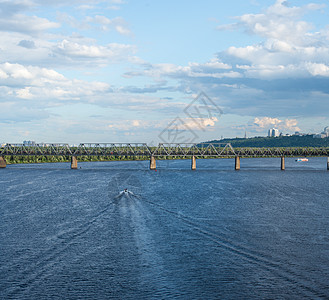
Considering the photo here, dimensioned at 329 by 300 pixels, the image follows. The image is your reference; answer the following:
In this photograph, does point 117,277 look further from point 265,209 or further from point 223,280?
point 265,209

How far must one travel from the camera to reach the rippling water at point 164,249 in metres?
38.3

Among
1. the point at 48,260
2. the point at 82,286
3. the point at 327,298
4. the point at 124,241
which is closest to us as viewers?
the point at 327,298

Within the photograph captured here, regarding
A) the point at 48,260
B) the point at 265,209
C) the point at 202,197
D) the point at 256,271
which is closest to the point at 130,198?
the point at 202,197

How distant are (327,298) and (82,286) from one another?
23880 millimetres

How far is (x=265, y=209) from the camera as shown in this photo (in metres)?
86.8

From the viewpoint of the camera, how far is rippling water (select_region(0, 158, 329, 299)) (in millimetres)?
38344

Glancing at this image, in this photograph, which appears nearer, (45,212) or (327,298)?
(327,298)

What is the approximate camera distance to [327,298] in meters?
35.4

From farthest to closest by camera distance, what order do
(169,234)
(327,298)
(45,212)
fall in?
(45,212)
(169,234)
(327,298)

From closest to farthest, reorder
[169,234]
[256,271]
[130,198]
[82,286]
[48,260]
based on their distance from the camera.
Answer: [82,286], [256,271], [48,260], [169,234], [130,198]

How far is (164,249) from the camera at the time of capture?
171 ft

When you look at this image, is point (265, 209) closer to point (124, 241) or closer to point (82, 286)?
point (124, 241)

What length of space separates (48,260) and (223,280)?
70.9 feet

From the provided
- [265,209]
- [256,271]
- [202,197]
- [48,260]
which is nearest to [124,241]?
[48,260]
